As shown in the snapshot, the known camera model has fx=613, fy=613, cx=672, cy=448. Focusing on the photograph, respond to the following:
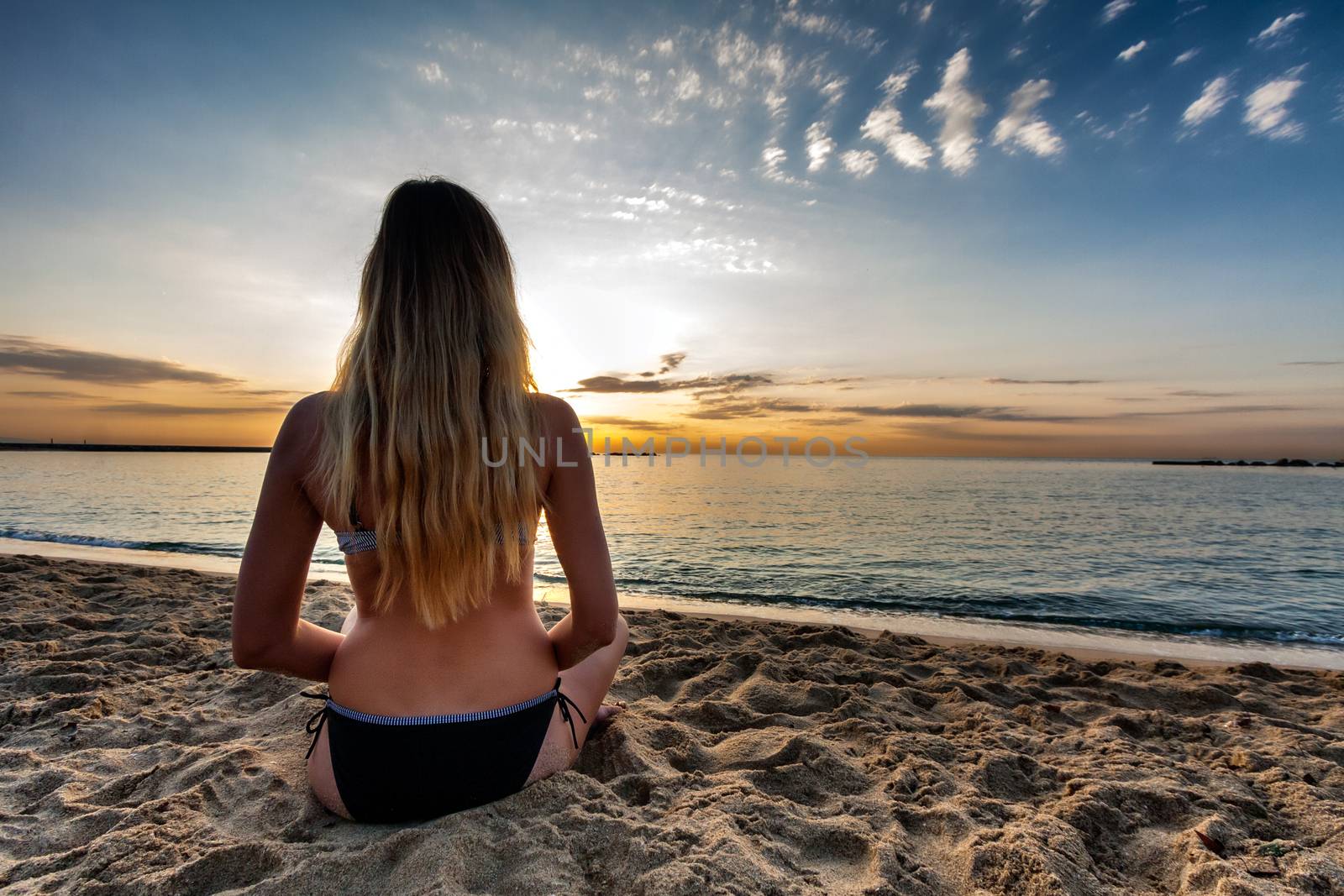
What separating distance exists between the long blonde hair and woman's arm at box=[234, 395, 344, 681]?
0.09 meters

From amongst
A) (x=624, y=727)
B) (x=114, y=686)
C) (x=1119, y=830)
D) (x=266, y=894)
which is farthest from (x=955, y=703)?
(x=114, y=686)

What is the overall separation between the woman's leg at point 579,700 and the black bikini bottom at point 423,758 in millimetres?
148

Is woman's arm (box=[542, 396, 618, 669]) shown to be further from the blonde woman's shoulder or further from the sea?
the sea

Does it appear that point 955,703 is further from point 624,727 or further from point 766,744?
point 624,727

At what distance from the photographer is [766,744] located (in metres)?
2.99

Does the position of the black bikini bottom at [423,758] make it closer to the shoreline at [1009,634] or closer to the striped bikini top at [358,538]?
the striped bikini top at [358,538]

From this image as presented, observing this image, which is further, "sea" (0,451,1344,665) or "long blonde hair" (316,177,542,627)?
"sea" (0,451,1344,665)

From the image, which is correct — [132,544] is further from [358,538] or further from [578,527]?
[578,527]

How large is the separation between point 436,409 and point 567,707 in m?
1.36

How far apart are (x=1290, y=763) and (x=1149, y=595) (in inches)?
261

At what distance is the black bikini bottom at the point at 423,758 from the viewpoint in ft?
6.88

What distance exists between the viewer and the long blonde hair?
6.24 feet

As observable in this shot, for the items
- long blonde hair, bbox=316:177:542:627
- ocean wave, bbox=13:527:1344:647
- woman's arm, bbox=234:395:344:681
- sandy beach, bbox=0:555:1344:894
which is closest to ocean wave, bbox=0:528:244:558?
ocean wave, bbox=13:527:1344:647

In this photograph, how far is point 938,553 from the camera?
11.4 metres
